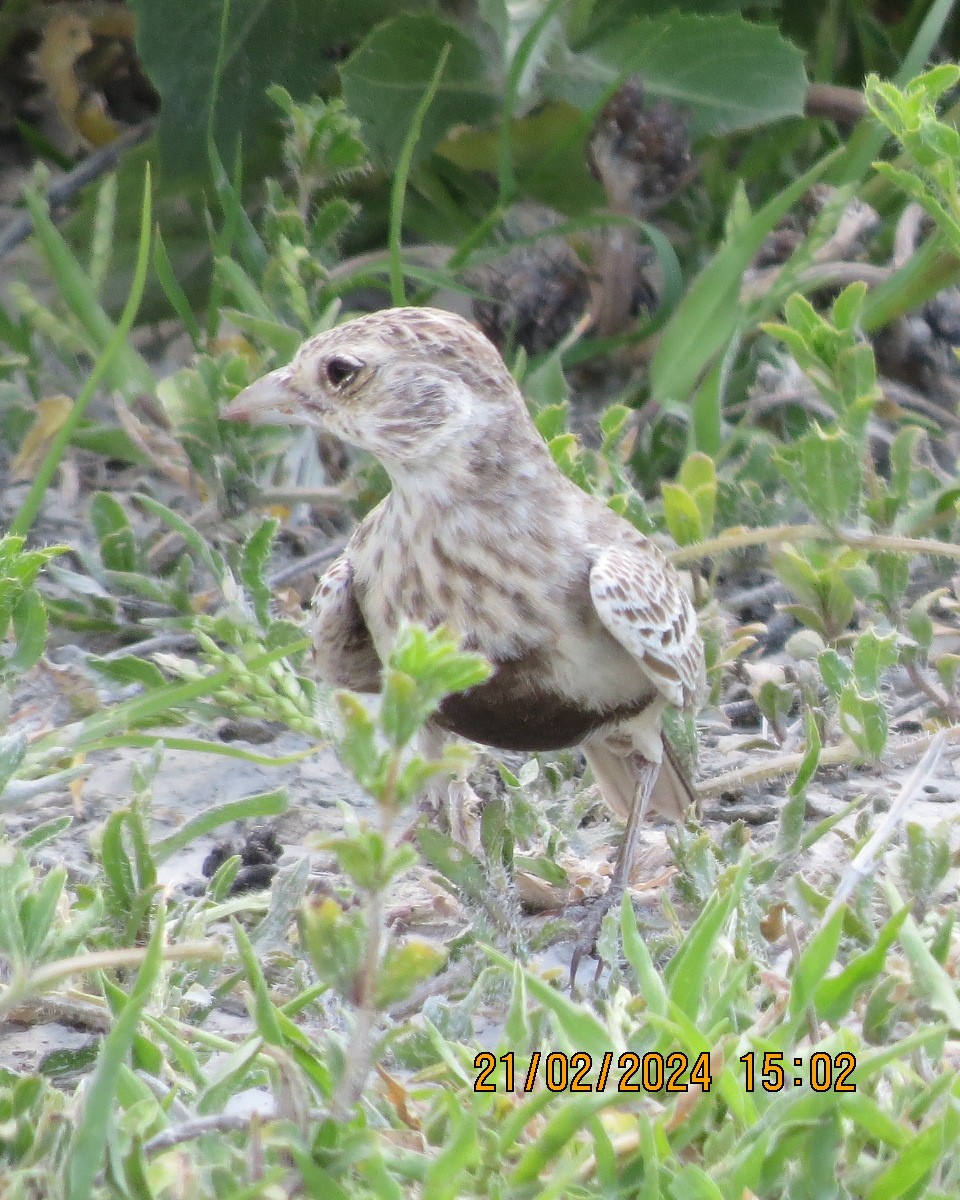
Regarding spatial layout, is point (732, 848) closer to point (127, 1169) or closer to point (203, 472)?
point (127, 1169)

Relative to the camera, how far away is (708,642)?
3727 mm

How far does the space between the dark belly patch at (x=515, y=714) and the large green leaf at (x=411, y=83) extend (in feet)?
7.80

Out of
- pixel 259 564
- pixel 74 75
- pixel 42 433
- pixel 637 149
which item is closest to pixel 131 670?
pixel 259 564

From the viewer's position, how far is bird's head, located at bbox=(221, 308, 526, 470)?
3111 millimetres

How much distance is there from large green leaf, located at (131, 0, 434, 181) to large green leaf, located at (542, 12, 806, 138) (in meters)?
0.58

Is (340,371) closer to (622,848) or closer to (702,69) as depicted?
(622,848)

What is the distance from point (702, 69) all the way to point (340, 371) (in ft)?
7.22

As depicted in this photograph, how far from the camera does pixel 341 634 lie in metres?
3.22

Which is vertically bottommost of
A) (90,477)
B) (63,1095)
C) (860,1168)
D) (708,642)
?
(90,477)

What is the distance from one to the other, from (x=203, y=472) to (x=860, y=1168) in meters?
2.56

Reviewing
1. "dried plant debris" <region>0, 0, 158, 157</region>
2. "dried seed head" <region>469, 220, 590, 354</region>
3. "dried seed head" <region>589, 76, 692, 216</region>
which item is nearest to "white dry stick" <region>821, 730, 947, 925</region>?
"dried seed head" <region>469, 220, 590, 354</region>

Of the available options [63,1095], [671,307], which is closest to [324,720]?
[63,1095]

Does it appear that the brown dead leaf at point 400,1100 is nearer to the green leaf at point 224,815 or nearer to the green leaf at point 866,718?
the green leaf at point 224,815

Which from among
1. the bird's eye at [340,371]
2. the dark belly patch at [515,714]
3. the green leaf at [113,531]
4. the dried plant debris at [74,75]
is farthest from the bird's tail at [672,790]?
the dried plant debris at [74,75]
